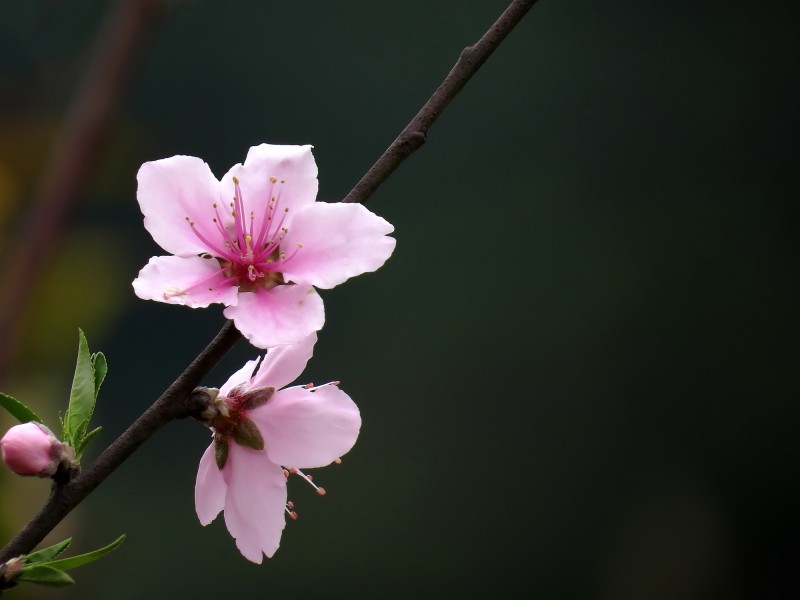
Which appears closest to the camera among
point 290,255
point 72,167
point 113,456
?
point 113,456

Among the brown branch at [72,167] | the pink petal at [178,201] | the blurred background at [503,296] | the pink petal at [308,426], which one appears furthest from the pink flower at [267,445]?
the blurred background at [503,296]

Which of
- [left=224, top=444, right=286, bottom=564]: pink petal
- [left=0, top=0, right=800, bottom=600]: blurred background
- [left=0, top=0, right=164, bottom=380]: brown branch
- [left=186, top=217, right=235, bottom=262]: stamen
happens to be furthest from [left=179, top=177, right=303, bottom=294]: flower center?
[left=0, top=0, right=800, bottom=600]: blurred background

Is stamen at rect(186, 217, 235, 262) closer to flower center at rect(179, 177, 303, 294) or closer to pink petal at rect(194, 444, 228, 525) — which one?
flower center at rect(179, 177, 303, 294)

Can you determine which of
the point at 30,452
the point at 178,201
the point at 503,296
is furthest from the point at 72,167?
the point at 30,452

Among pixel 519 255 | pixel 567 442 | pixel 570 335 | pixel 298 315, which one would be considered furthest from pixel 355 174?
pixel 298 315

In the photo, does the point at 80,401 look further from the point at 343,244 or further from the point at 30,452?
the point at 343,244

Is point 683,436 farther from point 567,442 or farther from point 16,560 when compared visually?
point 16,560
